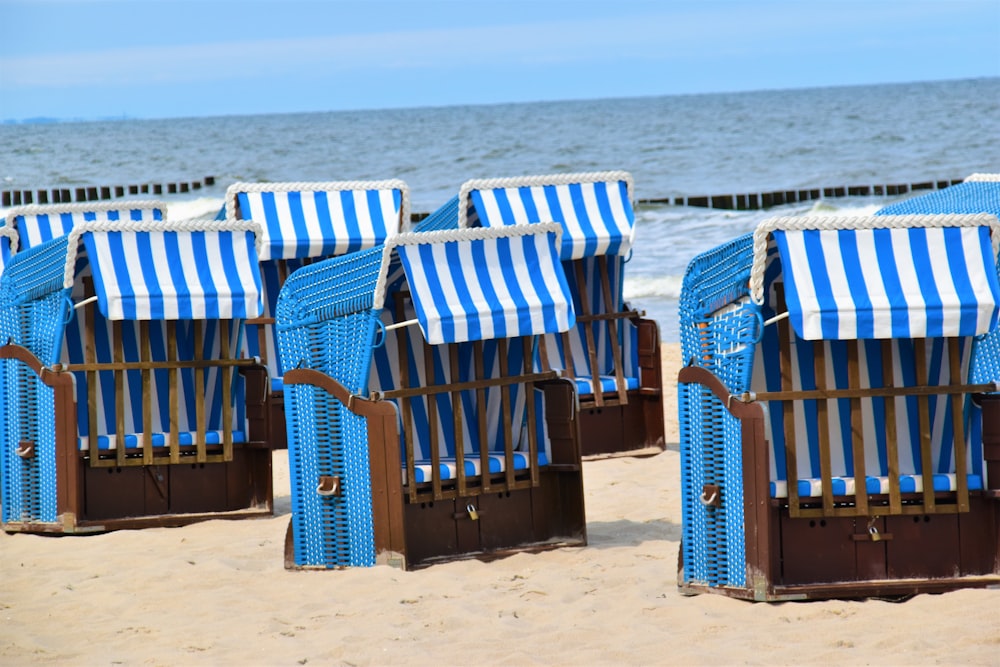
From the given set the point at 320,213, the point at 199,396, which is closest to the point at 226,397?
the point at 199,396

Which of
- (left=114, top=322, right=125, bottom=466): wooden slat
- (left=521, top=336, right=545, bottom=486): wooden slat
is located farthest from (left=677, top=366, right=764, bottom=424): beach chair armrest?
(left=114, top=322, right=125, bottom=466): wooden slat

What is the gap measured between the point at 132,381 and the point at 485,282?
7.38 feet

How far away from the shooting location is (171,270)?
6.68 m

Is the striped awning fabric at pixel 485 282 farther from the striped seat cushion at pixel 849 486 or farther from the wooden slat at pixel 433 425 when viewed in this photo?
the striped seat cushion at pixel 849 486

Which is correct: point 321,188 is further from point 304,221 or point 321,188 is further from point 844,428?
point 844,428

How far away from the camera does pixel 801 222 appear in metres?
4.84

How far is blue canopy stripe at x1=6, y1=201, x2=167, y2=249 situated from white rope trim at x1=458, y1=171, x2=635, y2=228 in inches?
85.0

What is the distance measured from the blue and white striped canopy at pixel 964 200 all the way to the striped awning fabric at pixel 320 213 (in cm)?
356

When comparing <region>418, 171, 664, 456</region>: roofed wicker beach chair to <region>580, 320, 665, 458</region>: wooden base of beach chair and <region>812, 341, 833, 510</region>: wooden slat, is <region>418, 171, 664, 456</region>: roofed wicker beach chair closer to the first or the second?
<region>580, 320, 665, 458</region>: wooden base of beach chair

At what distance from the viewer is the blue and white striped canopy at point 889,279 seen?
4.76 m

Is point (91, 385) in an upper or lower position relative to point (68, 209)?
lower

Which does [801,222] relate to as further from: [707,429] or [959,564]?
[959,564]

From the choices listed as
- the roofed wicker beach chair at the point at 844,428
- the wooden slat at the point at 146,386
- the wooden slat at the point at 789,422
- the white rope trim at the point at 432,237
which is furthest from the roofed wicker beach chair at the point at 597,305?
the wooden slat at the point at 789,422

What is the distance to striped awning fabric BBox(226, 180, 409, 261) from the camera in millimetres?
9438
